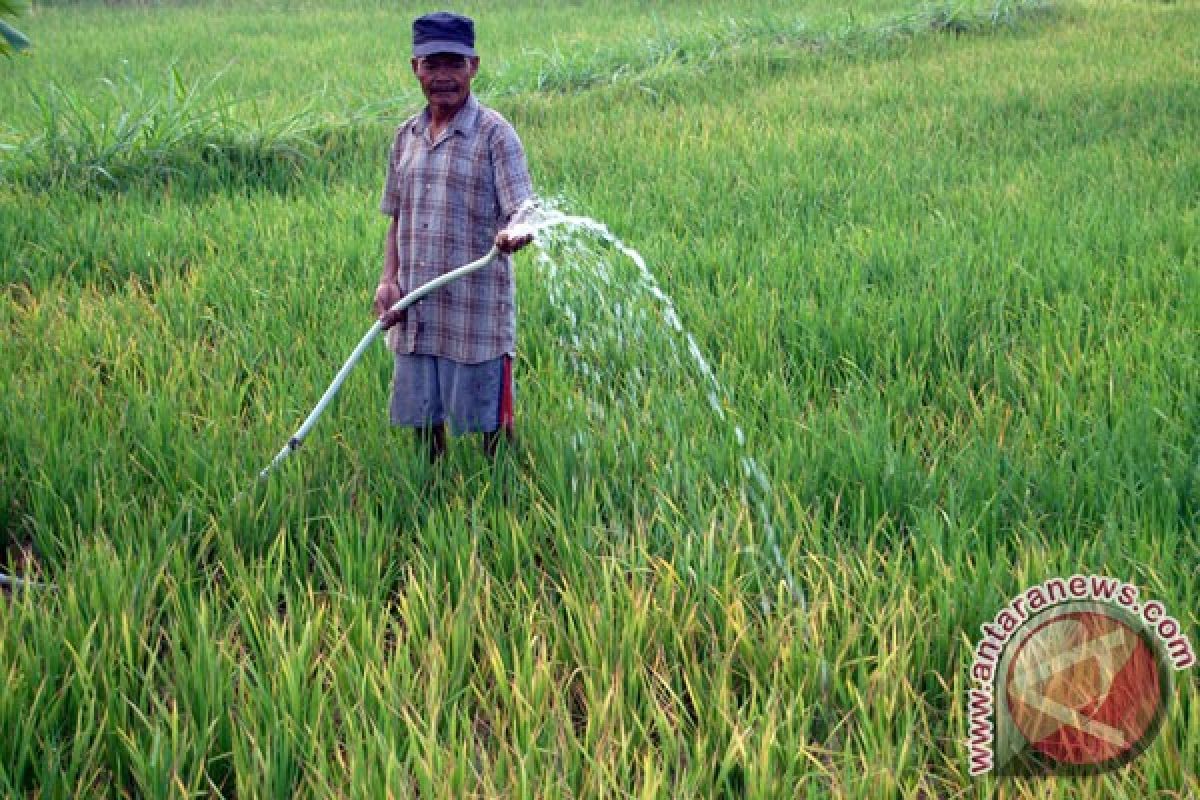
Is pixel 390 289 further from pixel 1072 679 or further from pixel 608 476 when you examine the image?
pixel 1072 679

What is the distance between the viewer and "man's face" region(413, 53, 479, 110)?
94.6 inches

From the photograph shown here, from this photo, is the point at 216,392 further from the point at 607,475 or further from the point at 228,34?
the point at 228,34

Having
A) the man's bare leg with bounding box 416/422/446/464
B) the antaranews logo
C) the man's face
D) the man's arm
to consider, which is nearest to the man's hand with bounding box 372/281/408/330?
the man's arm

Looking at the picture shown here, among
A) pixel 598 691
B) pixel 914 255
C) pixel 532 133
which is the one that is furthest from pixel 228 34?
pixel 598 691

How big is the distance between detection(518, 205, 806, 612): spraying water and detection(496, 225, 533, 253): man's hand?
0.05 ft

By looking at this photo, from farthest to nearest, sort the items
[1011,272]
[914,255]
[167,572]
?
[914,255]
[1011,272]
[167,572]

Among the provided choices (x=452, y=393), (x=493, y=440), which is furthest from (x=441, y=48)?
(x=493, y=440)

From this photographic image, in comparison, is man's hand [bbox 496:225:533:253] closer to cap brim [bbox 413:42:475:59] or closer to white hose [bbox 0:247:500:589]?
white hose [bbox 0:247:500:589]

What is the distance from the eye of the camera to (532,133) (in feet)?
22.4

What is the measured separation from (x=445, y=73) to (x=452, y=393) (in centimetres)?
70

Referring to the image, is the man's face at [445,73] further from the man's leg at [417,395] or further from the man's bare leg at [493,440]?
the man's bare leg at [493,440]

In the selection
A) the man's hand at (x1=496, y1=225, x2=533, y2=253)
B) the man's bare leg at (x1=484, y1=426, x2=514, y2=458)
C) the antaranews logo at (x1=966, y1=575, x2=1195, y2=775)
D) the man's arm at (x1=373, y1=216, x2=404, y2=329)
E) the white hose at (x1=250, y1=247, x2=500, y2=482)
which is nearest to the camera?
the antaranews logo at (x1=966, y1=575, x2=1195, y2=775)

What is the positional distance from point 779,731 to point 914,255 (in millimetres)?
2624

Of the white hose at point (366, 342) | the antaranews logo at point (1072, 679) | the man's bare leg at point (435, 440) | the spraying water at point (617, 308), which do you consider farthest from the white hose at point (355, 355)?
the antaranews logo at point (1072, 679)
